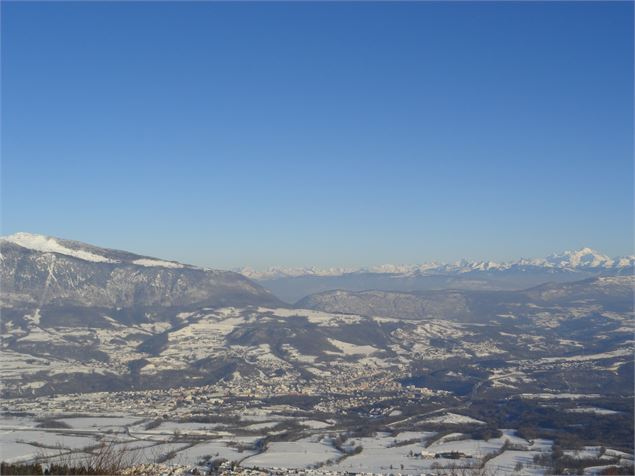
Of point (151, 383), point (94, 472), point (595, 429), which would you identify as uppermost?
point (94, 472)

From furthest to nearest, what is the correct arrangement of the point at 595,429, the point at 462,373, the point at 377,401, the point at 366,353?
the point at 366,353 → the point at 462,373 → the point at 377,401 → the point at 595,429

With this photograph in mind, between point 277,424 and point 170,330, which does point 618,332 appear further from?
point 277,424

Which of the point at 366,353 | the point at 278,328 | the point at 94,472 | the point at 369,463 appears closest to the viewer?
the point at 94,472

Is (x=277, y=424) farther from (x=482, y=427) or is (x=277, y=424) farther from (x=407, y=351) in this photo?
(x=407, y=351)

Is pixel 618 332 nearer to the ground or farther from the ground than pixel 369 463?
farther from the ground

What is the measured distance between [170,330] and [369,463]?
131106 mm

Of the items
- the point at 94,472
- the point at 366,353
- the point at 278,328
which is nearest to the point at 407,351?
the point at 366,353

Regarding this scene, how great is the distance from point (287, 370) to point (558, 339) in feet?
297

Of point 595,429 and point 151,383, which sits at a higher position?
point 595,429

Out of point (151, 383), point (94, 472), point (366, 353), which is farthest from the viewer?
point (366, 353)

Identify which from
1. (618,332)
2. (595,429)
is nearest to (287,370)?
(595,429)

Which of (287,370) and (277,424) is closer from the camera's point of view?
(277,424)

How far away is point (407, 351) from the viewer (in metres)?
165

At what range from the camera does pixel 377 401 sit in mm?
100625
